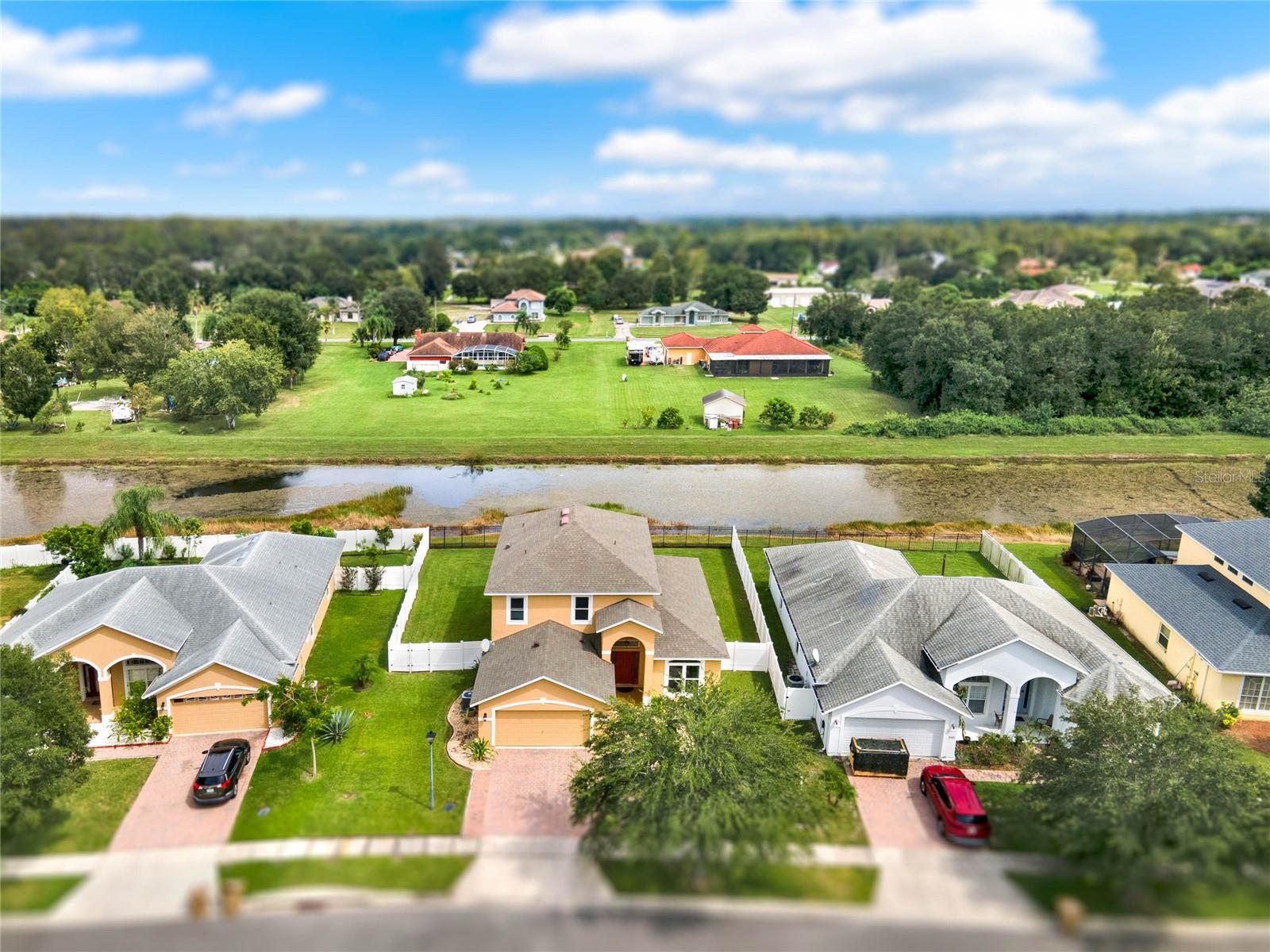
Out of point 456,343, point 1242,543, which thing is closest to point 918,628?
point 1242,543

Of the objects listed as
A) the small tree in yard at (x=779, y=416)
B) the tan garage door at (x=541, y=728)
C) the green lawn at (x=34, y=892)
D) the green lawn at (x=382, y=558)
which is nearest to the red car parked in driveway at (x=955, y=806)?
the tan garage door at (x=541, y=728)

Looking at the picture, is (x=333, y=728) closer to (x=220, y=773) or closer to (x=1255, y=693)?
(x=220, y=773)

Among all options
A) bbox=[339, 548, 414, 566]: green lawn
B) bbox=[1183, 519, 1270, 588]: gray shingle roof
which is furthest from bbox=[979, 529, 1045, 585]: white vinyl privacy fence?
bbox=[339, 548, 414, 566]: green lawn

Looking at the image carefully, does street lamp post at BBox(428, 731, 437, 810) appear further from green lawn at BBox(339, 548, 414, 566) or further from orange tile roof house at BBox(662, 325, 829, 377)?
orange tile roof house at BBox(662, 325, 829, 377)

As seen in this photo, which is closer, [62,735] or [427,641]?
[62,735]

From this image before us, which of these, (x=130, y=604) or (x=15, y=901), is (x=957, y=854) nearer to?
(x=15, y=901)

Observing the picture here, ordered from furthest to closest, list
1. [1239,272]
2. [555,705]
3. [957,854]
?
[1239,272]
[555,705]
[957,854]

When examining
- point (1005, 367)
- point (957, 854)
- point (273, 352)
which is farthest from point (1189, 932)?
point (273, 352)
